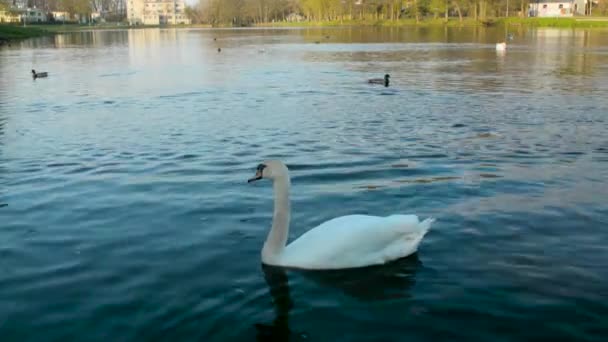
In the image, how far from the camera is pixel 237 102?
24.0m

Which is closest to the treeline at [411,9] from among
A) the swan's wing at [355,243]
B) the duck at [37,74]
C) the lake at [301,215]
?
the duck at [37,74]

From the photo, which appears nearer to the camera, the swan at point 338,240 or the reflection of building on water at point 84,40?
the swan at point 338,240

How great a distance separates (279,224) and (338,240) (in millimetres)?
731

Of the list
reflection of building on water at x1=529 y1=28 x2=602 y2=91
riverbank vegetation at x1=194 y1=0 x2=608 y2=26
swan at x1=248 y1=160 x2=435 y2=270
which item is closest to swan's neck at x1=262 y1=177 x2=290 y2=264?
swan at x1=248 y1=160 x2=435 y2=270

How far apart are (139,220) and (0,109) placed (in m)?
15.9

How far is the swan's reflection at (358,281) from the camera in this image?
6.77 meters

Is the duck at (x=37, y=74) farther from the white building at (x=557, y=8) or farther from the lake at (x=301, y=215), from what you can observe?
the white building at (x=557, y=8)

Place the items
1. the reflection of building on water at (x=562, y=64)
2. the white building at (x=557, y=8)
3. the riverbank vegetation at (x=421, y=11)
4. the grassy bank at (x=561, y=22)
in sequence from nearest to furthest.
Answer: the reflection of building on water at (x=562, y=64) < the grassy bank at (x=561, y=22) < the riverbank vegetation at (x=421, y=11) < the white building at (x=557, y=8)

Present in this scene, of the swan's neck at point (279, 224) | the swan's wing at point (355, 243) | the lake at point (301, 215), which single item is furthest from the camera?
the swan's neck at point (279, 224)

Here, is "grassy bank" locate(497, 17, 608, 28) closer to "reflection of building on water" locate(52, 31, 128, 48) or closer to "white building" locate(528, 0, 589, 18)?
"white building" locate(528, 0, 589, 18)

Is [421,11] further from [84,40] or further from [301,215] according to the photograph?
[301,215]

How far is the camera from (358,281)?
715 cm

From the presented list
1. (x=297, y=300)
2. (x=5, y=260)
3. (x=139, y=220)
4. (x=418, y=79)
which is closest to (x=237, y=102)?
(x=418, y=79)

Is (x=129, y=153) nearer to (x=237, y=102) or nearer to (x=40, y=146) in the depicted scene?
(x=40, y=146)
